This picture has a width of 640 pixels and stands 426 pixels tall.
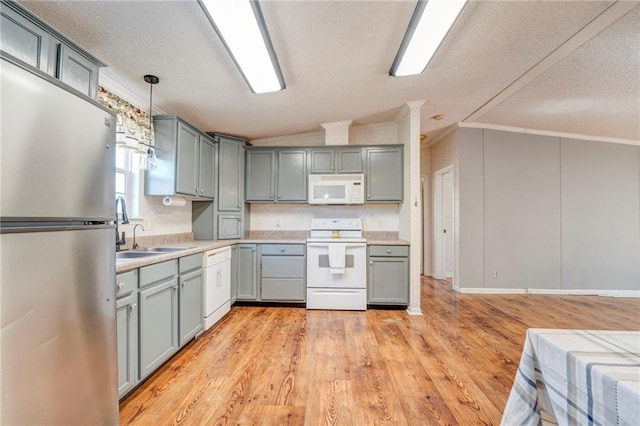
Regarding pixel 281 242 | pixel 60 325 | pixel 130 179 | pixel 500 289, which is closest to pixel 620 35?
pixel 500 289

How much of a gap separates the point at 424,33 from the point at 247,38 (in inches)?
50.8

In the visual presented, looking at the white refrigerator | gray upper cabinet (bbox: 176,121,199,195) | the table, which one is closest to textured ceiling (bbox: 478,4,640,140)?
the table

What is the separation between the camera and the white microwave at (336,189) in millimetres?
3697

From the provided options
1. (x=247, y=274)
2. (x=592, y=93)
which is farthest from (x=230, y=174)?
(x=592, y=93)

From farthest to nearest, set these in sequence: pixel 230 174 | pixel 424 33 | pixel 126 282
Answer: pixel 230 174 → pixel 424 33 → pixel 126 282

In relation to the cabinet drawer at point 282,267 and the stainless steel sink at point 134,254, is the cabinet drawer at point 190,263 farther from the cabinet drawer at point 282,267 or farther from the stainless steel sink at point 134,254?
the cabinet drawer at point 282,267

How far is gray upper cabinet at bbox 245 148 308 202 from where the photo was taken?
151 inches

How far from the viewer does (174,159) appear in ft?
8.87

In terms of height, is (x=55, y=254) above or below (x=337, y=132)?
below

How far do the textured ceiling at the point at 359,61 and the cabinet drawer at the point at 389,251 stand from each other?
1.80 m

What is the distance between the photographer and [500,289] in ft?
13.7

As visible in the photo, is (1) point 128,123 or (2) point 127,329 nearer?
(2) point 127,329

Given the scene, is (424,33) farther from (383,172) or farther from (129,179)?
(129,179)

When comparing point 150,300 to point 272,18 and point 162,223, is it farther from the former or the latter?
point 272,18
